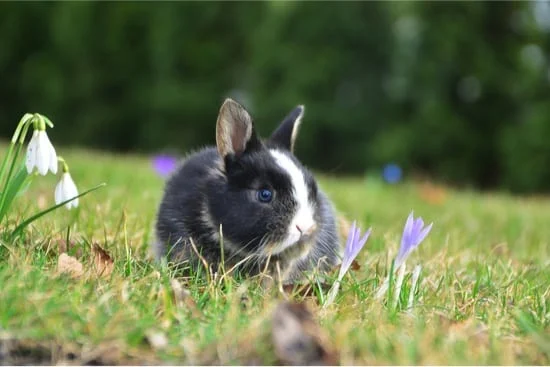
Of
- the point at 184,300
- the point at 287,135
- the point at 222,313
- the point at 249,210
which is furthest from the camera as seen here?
the point at 287,135

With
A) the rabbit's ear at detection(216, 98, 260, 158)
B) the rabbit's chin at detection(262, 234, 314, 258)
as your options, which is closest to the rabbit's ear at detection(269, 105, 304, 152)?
the rabbit's ear at detection(216, 98, 260, 158)

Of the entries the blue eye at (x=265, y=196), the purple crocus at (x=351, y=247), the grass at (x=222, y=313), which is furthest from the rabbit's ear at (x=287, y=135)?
the purple crocus at (x=351, y=247)

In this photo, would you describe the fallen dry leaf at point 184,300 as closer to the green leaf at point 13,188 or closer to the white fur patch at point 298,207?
Result: the white fur patch at point 298,207

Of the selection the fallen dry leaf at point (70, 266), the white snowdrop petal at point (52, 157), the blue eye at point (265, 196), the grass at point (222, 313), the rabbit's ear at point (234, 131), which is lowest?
the grass at point (222, 313)

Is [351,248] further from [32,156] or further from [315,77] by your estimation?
[315,77]

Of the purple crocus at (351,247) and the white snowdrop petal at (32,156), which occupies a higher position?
the white snowdrop petal at (32,156)

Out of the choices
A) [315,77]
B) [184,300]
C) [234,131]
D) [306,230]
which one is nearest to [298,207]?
[306,230]
